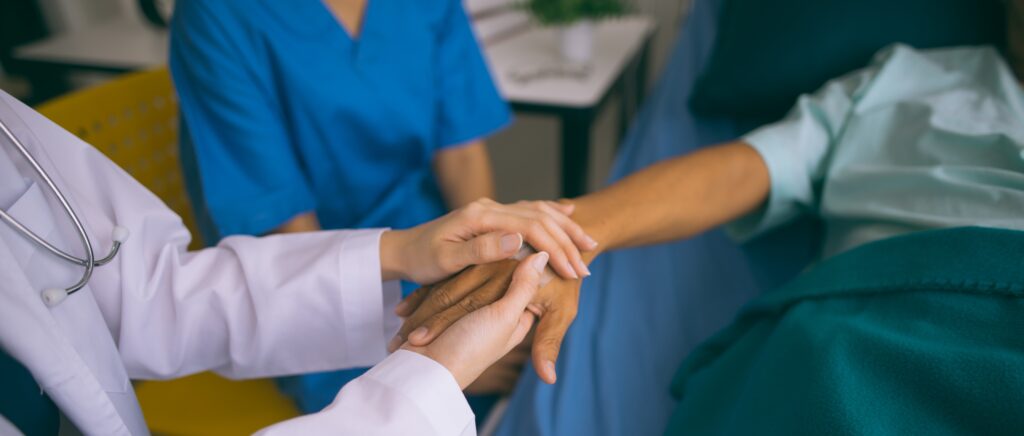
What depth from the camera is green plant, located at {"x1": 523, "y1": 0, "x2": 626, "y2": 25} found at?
1.54 metres

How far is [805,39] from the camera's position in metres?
1.14

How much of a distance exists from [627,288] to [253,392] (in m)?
0.60

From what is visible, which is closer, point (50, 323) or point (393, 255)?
point (50, 323)

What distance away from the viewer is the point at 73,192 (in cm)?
58

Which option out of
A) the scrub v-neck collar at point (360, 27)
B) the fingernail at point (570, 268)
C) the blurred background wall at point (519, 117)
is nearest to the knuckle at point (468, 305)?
the fingernail at point (570, 268)

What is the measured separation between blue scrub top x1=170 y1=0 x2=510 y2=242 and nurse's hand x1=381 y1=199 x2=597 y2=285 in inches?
11.7

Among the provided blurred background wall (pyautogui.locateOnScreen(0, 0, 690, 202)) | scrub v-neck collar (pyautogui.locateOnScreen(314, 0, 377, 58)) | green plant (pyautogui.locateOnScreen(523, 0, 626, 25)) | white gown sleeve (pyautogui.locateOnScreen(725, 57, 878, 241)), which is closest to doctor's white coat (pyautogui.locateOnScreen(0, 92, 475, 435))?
scrub v-neck collar (pyautogui.locateOnScreen(314, 0, 377, 58))

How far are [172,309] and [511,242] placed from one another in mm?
363

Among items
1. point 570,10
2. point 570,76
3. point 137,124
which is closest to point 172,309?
point 137,124

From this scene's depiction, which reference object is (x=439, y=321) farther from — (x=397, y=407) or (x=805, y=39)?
(x=805, y=39)

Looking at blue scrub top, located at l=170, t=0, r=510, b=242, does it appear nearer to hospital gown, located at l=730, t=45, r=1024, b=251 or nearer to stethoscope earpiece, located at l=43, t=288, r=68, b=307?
stethoscope earpiece, located at l=43, t=288, r=68, b=307

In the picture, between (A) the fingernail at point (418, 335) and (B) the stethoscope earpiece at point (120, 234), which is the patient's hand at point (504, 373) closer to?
(A) the fingernail at point (418, 335)

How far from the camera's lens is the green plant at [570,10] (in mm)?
1536

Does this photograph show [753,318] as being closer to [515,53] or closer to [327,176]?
[327,176]
